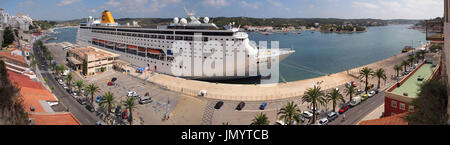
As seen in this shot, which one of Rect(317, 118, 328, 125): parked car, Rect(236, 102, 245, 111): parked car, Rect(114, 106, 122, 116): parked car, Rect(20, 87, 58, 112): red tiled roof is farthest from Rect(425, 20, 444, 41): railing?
Rect(20, 87, 58, 112): red tiled roof

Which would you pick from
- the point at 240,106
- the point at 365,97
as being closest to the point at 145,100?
the point at 240,106

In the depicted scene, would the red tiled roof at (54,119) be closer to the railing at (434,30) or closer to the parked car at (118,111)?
the parked car at (118,111)

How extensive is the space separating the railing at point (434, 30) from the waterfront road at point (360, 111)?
14.9 ft

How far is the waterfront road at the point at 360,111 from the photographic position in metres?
11.0

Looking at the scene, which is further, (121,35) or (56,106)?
(121,35)

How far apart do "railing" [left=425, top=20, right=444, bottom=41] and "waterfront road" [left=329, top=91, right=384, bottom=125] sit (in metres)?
4.55

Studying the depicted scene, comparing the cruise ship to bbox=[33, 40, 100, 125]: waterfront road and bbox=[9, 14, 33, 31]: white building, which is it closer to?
bbox=[33, 40, 100, 125]: waterfront road

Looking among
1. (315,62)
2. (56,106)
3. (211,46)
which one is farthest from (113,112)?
(315,62)

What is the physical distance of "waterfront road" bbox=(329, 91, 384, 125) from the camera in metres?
11.0
